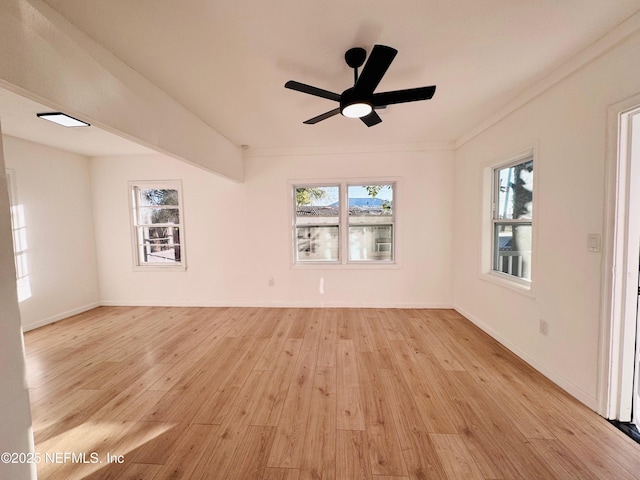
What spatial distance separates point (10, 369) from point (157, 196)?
3.81m

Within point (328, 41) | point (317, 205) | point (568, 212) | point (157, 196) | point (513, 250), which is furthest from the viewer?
point (157, 196)

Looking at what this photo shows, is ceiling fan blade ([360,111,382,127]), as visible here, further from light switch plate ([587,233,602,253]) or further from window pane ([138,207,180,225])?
window pane ([138,207,180,225])

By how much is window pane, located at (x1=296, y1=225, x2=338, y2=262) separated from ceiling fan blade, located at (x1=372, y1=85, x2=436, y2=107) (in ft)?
8.37

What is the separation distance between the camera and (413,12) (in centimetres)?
146

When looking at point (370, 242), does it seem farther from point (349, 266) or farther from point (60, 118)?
point (60, 118)

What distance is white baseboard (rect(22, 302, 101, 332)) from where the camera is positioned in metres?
3.42

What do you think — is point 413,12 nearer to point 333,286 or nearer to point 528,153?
point 528,153

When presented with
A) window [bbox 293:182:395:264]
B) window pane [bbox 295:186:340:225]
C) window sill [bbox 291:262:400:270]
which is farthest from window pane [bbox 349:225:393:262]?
window pane [bbox 295:186:340:225]

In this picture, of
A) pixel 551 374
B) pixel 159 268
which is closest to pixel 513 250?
pixel 551 374

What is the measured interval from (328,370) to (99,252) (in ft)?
15.0

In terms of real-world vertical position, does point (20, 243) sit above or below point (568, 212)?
Result: below

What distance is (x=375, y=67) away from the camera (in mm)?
1520

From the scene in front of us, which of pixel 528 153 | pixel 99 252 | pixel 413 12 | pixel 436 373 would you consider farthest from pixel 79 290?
pixel 528 153

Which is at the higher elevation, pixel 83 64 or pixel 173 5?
pixel 173 5
